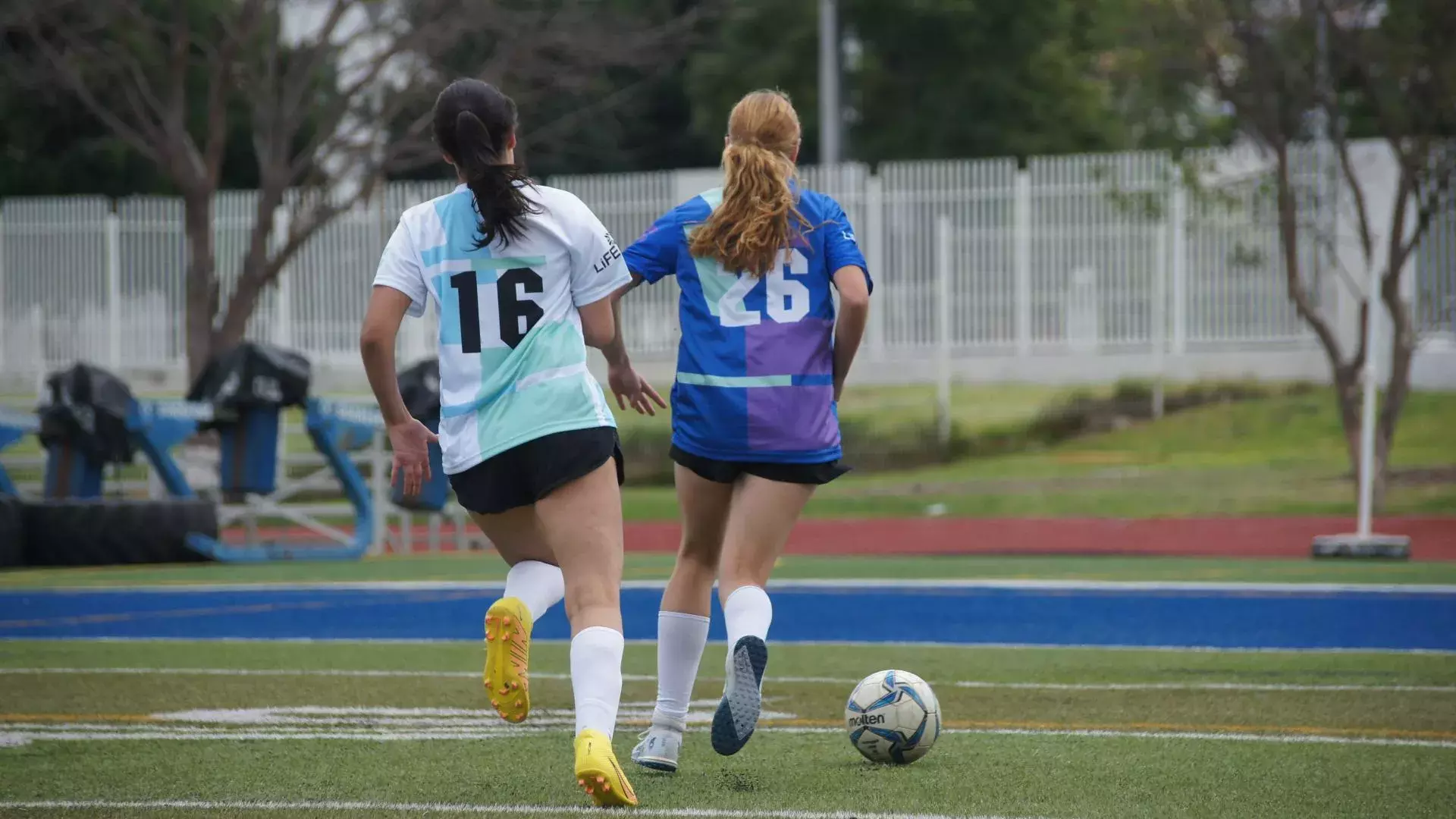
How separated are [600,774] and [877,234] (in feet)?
74.5

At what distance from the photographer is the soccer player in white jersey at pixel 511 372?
15.9ft

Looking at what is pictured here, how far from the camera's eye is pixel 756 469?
548 centimetres

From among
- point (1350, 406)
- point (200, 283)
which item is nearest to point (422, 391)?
point (200, 283)

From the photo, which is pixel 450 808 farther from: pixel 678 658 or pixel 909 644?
pixel 909 644

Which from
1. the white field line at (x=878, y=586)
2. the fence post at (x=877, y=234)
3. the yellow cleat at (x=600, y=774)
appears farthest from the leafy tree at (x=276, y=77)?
the yellow cleat at (x=600, y=774)

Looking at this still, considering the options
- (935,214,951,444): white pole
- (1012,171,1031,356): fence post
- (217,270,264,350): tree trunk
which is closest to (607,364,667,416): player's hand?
(217,270,264,350): tree trunk

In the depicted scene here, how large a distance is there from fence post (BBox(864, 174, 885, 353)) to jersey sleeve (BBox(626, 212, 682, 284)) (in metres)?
21.3

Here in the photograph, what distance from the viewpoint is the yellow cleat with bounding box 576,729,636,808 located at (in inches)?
179

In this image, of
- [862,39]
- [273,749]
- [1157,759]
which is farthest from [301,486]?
[862,39]

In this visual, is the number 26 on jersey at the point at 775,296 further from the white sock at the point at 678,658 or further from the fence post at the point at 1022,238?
the fence post at the point at 1022,238

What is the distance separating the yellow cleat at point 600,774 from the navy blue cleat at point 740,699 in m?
0.51

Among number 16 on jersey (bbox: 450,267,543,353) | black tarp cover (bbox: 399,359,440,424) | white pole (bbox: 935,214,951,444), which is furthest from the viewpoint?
white pole (bbox: 935,214,951,444)

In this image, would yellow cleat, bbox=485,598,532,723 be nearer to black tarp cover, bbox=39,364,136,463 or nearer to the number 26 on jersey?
the number 26 on jersey

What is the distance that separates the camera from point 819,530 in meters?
19.3
